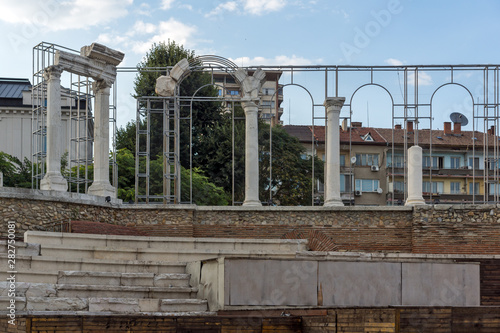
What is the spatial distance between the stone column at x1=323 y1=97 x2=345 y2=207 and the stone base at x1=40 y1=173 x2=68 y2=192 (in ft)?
27.6

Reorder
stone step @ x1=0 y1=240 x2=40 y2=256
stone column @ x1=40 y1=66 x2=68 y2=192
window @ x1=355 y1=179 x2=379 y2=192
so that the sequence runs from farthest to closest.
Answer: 1. window @ x1=355 y1=179 x2=379 y2=192
2. stone column @ x1=40 y1=66 x2=68 y2=192
3. stone step @ x1=0 y1=240 x2=40 y2=256

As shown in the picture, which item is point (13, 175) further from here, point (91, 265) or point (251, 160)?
point (91, 265)

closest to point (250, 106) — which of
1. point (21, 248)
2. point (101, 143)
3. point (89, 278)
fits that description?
point (101, 143)

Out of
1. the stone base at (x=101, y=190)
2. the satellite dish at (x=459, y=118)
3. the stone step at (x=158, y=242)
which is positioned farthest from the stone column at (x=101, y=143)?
the satellite dish at (x=459, y=118)

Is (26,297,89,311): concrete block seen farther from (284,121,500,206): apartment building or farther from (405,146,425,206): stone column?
(284,121,500,206): apartment building

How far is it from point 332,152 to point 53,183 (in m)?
9.12

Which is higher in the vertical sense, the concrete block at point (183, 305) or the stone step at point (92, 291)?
the stone step at point (92, 291)

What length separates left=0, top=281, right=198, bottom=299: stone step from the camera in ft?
52.0

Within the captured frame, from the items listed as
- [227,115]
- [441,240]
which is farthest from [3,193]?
[227,115]

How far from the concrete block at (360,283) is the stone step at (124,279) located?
3491mm

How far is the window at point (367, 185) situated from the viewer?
60.3 m

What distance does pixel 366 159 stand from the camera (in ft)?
196

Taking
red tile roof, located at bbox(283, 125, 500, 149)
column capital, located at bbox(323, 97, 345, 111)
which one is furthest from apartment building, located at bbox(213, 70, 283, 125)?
red tile roof, located at bbox(283, 125, 500, 149)

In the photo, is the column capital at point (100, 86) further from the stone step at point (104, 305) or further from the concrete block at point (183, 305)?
the concrete block at point (183, 305)
